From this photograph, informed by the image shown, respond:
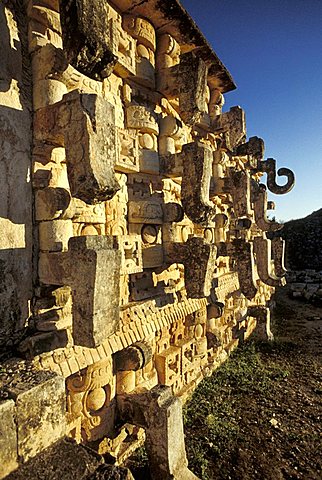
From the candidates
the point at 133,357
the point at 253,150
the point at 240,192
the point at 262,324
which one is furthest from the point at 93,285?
the point at 253,150

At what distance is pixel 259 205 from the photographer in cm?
935

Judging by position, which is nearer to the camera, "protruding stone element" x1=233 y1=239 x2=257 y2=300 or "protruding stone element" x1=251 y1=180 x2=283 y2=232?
"protruding stone element" x1=233 y1=239 x2=257 y2=300

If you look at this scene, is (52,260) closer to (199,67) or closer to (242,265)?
(199,67)

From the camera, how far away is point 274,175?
9516mm

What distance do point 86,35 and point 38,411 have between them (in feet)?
10.5

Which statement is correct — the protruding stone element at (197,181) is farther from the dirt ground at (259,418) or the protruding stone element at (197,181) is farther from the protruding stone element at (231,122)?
the dirt ground at (259,418)

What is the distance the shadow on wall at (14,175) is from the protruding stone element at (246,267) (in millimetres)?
4822

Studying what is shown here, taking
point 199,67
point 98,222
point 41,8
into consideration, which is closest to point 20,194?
point 98,222

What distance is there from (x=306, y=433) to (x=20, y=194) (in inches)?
210

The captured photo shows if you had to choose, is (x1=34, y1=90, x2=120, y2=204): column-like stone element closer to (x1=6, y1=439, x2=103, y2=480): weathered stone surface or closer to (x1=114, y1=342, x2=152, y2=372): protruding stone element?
(x1=6, y1=439, x2=103, y2=480): weathered stone surface

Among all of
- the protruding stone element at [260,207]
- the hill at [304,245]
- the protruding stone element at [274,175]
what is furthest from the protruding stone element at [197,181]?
the hill at [304,245]

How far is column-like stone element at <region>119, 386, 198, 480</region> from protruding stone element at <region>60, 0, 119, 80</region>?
382cm

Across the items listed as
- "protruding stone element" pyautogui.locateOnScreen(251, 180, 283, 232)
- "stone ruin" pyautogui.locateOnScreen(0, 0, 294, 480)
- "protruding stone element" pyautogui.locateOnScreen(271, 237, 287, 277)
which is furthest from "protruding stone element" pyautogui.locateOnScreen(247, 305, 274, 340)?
"stone ruin" pyautogui.locateOnScreen(0, 0, 294, 480)

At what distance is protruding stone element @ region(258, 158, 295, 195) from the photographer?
9.18 metres
